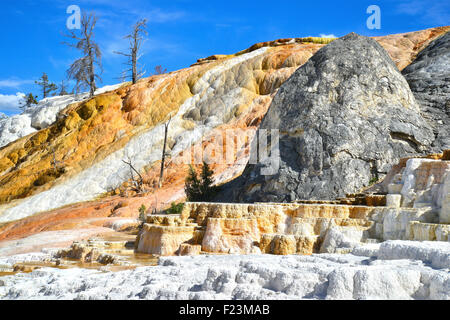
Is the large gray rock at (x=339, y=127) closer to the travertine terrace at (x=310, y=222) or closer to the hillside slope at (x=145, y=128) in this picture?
the travertine terrace at (x=310, y=222)

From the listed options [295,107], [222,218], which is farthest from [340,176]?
[222,218]

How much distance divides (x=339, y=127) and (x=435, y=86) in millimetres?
5256

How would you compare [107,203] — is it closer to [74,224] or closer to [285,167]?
[74,224]

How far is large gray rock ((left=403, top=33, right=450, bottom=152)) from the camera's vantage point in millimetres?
15109

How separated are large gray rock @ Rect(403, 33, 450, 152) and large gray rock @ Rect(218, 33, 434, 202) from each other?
1.96 feet

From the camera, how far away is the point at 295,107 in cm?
1462

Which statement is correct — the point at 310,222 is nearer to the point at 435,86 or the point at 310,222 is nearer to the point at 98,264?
the point at 98,264

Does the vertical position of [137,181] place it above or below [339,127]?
below

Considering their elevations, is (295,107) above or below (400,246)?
above

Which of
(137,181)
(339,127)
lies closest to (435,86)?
(339,127)

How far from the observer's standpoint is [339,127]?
1384cm

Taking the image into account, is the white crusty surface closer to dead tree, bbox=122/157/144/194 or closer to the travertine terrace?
the travertine terrace

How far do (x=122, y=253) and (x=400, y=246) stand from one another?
612 centimetres
